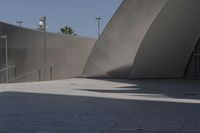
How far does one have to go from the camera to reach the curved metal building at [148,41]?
2769 centimetres

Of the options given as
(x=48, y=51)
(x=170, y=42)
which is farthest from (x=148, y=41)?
(x=48, y=51)

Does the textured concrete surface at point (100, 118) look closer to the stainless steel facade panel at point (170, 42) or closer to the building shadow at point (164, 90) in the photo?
the building shadow at point (164, 90)

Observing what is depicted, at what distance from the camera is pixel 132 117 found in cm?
983

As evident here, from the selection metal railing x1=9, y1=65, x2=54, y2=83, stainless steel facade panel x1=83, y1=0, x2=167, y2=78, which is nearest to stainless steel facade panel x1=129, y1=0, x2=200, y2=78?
stainless steel facade panel x1=83, y1=0, x2=167, y2=78

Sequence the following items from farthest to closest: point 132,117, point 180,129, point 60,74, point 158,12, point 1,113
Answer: point 60,74 < point 158,12 < point 1,113 < point 132,117 < point 180,129

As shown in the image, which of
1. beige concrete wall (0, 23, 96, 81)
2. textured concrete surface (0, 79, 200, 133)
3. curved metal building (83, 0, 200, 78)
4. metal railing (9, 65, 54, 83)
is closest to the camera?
textured concrete surface (0, 79, 200, 133)

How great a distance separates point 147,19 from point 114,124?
19.8 m

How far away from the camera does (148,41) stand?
95.2ft

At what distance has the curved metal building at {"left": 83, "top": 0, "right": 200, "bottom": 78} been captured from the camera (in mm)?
27688

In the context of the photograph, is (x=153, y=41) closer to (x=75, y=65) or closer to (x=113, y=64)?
(x=113, y=64)

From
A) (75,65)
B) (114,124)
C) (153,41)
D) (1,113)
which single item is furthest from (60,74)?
(114,124)

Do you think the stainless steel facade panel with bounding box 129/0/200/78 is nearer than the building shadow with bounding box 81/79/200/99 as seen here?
No

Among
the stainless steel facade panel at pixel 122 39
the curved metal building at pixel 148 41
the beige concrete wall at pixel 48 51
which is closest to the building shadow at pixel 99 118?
the stainless steel facade panel at pixel 122 39

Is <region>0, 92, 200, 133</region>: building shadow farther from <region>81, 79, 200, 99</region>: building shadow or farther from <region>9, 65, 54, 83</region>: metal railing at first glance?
<region>9, 65, 54, 83</region>: metal railing
